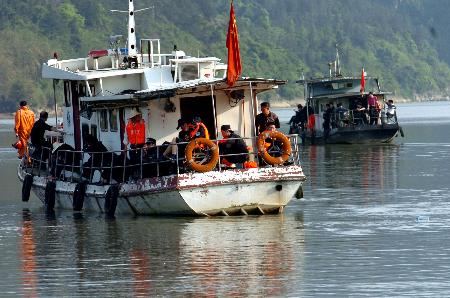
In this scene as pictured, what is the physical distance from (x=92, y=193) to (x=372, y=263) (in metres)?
9.70

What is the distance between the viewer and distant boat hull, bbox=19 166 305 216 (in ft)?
90.1

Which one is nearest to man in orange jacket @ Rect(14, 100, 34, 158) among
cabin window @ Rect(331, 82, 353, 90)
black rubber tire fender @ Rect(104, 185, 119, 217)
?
black rubber tire fender @ Rect(104, 185, 119, 217)

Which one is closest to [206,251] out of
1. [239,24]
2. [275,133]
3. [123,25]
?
[275,133]

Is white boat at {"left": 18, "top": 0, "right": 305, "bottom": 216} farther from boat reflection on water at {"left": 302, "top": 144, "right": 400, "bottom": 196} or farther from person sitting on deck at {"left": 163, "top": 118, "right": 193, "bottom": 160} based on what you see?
boat reflection on water at {"left": 302, "top": 144, "right": 400, "bottom": 196}

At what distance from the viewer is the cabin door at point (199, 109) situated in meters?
29.8

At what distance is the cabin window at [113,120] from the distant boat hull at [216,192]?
2224 mm

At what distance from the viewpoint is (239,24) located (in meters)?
187

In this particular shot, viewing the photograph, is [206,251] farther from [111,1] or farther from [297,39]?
[297,39]

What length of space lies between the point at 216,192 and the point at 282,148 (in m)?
1.60

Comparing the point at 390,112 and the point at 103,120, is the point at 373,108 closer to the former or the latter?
the point at 390,112

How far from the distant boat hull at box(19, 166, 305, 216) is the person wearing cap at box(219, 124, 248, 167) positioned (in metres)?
0.69

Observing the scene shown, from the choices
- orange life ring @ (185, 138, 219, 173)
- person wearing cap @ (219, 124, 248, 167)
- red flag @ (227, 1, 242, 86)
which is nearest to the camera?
orange life ring @ (185, 138, 219, 173)

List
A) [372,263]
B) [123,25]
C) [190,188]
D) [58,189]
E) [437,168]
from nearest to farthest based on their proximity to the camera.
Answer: [372,263] → [190,188] → [58,189] → [437,168] → [123,25]

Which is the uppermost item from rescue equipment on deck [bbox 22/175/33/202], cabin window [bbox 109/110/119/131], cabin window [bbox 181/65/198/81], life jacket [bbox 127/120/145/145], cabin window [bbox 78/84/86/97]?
cabin window [bbox 181/65/198/81]
